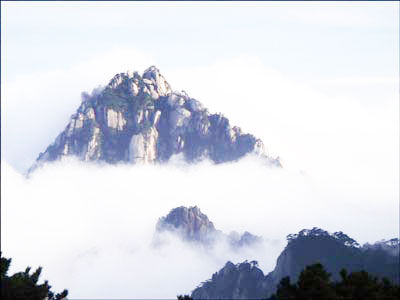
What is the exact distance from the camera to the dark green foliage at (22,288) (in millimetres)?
90125

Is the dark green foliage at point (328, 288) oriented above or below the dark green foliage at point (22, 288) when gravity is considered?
below

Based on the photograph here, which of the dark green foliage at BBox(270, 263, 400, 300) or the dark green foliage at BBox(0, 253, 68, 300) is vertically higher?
the dark green foliage at BBox(0, 253, 68, 300)

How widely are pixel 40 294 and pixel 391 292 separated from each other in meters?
41.0

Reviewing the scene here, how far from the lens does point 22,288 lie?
91625 mm

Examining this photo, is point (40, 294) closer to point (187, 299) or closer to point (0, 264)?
point (0, 264)

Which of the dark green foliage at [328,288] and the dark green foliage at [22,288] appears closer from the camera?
the dark green foliage at [328,288]

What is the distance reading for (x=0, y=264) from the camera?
98.1m

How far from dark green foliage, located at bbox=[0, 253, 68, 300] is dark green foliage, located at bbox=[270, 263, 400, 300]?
96.7 feet

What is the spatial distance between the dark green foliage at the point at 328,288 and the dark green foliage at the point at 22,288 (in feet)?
96.7

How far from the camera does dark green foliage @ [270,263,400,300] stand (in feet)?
257

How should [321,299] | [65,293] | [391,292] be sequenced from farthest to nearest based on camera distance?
[65,293], [391,292], [321,299]

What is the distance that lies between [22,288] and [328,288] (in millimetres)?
35963

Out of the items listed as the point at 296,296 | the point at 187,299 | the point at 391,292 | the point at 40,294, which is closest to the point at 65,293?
the point at 40,294

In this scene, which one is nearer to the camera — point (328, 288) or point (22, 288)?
point (328, 288)
